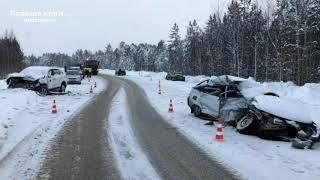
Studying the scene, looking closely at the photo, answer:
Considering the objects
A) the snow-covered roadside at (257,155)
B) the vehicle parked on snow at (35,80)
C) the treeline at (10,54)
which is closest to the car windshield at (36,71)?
the vehicle parked on snow at (35,80)

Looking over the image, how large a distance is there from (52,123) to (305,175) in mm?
9188

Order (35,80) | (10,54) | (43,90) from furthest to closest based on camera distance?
1. (10,54)
2. (43,90)
3. (35,80)

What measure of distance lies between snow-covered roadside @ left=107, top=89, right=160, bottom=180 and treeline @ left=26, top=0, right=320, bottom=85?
30.3m

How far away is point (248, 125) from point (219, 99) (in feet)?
9.44

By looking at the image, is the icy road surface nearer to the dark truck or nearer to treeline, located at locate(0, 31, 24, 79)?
the dark truck

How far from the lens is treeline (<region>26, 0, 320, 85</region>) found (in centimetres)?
4978

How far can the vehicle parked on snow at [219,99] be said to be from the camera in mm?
14370

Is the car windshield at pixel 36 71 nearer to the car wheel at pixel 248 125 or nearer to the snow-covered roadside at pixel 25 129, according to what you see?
the snow-covered roadside at pixel 25 129

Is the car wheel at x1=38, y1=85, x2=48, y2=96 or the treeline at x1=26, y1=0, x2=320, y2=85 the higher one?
the treeline at x1=26, y1=0, x2=320, y2=85

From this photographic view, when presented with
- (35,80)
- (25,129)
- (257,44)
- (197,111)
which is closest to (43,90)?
(35,80)

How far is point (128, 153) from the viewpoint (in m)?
10.0

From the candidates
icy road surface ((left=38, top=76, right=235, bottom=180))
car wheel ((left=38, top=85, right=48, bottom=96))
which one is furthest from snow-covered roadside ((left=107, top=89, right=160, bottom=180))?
car wheel ((left=38, top=85, right=48, bottom=96))

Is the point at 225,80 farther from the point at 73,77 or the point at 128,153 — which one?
the point at 73,77

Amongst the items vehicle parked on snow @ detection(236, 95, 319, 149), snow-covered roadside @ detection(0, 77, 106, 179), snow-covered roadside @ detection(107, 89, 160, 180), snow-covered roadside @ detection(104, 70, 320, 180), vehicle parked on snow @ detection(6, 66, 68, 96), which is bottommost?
snow-covered roadside @ detection(104, 70, 320, 180)
